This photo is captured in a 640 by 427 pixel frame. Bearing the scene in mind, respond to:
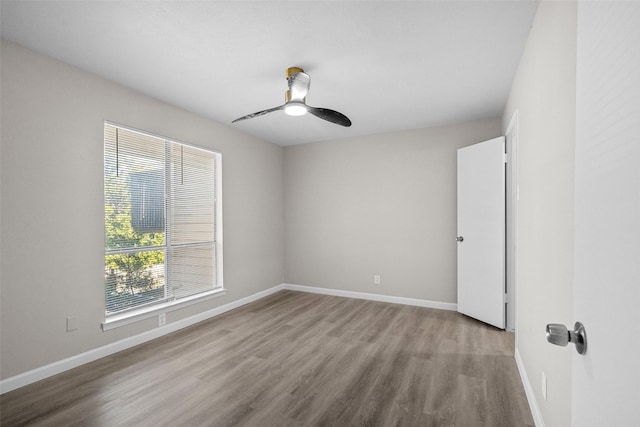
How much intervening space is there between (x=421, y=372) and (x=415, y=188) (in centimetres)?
256

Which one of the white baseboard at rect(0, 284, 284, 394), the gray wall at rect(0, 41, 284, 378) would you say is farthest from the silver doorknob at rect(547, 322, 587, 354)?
the white baseboard at rect(0, 284, 284, 394)

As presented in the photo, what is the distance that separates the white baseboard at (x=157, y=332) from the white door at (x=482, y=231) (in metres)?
0.53

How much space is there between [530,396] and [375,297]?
2.62 m

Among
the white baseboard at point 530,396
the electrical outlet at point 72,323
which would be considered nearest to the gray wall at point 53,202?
the electrical outlet at point 72,323

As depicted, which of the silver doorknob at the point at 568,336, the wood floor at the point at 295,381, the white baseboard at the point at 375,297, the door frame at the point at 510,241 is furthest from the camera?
the white baseboard at the point at 375,297

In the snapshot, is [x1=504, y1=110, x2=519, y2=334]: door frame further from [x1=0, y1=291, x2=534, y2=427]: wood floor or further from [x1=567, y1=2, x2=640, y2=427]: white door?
[x1=567, y1=2, x2=640, y2=427]: white door

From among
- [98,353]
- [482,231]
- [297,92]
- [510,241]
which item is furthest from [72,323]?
[510,241]

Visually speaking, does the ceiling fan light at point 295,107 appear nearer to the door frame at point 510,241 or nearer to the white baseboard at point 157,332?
the door frame at point 510,241

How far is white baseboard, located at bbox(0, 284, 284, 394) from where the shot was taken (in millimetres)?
2171

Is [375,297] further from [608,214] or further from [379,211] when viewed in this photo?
[608,214]

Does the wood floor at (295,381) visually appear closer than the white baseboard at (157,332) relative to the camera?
Yes

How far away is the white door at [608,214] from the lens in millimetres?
448

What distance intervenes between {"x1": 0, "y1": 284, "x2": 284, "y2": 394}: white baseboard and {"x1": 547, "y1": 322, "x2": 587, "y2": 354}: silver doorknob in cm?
329

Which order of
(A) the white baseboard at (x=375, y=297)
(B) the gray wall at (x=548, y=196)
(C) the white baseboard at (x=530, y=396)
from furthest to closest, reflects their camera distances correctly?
(A) the white baseboard at (x=375, y=297)
(C) the white baseboard at (x=530, y=396)
(B) the gray wall at (x=548, y=196)
